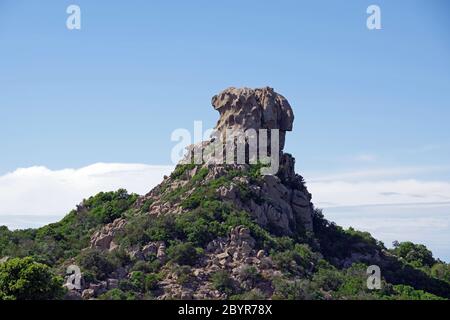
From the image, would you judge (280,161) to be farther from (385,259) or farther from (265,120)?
(385,259)

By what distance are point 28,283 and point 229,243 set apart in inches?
564


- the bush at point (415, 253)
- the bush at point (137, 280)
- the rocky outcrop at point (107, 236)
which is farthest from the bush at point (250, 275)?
the bush at point (415, 253)

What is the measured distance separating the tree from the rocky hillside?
609 mm

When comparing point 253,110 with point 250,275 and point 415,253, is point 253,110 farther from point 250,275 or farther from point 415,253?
point 415,253

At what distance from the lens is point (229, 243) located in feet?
192

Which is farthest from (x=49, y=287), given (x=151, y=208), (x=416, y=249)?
(x=416, y=249)

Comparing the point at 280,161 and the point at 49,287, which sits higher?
the point at 280,161

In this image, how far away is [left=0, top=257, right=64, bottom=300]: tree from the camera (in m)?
50.1

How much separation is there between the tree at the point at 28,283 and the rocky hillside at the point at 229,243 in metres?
0.61

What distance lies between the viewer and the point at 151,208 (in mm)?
65188

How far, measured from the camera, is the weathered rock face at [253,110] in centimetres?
6651
